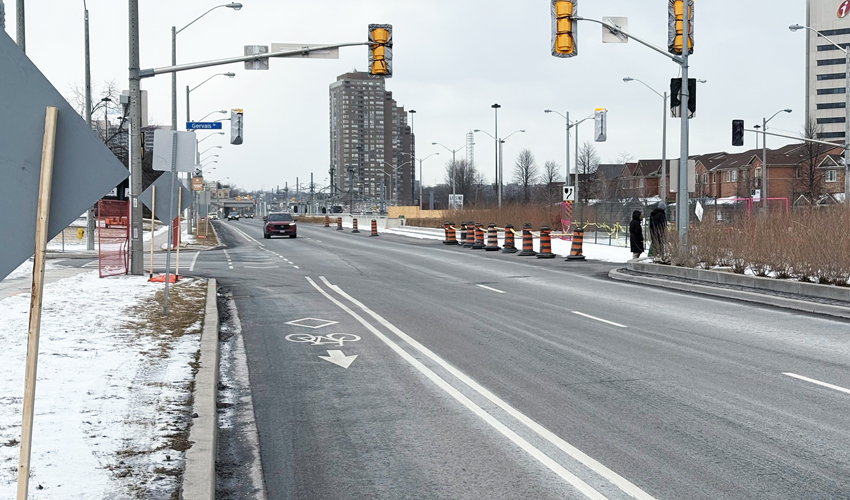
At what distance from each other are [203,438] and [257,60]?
61.7 ft

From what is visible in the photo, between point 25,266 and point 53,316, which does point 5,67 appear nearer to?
point 53,316

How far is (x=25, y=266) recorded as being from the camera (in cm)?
2664

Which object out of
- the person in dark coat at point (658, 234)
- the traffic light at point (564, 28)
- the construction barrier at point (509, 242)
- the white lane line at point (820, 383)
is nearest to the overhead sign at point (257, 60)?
the traffic light at point (564, 28)

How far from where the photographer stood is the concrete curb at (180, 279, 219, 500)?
5266mm

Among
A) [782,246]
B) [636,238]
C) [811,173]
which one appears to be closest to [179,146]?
[782,246]

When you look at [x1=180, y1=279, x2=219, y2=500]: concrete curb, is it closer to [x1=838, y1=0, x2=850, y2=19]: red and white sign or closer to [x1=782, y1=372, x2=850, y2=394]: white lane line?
[x1=782, y1=372, x2=850, y2=394]: white lane line

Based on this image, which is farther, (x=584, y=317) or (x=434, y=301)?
(x=434, y=301)

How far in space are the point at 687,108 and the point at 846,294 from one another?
318 inches

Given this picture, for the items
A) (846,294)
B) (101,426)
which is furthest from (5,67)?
(846,294)

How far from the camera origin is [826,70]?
490 feet

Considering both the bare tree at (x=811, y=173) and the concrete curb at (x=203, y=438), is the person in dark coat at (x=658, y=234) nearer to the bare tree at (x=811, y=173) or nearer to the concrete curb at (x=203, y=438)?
the concrete curb at (x=203, y=438)

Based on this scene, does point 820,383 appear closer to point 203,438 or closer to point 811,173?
point 203,438

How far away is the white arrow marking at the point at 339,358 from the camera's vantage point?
10283mm

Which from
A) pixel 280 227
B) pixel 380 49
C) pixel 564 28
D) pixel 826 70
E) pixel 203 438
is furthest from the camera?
pixel 826 70
